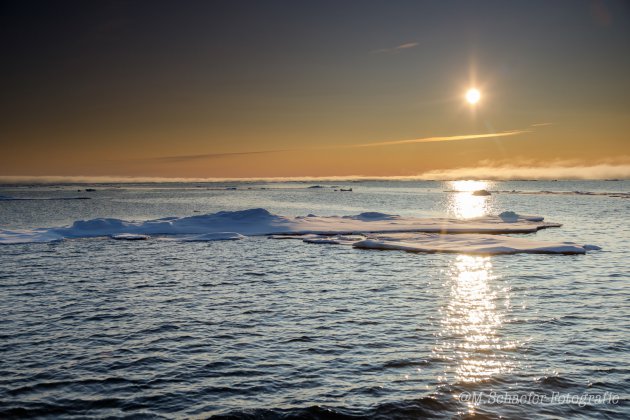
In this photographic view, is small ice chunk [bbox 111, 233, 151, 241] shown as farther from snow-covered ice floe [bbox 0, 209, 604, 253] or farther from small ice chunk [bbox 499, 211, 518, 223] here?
small ice chunk [bbox 499, 211, 518, 223]

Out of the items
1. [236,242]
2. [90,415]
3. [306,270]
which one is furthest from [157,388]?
[236,242]

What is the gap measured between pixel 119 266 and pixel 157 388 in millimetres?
18075

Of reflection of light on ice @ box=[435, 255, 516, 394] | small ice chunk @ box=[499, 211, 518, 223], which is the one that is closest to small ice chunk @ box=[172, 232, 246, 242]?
reflection of light on ice @ box=[435, 255, 516, 394]

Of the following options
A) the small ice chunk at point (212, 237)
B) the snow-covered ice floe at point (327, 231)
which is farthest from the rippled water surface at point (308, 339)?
the small ice chunk at point (212, 237)

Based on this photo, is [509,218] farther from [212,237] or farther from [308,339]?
[308,339]

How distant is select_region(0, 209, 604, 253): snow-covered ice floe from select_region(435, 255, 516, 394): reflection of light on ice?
10.3m

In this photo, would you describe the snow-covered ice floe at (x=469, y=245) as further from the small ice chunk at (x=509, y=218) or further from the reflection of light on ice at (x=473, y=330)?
the small ice chunk at (x=509, y=218)

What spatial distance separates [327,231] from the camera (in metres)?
43.4

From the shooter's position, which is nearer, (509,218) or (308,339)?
(308,339)

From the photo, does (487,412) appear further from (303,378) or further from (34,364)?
(34,364)

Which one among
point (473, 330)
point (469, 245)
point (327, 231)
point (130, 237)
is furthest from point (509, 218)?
point (473, 330)

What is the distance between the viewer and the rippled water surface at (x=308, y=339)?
34.1 ft

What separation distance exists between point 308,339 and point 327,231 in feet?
94.8

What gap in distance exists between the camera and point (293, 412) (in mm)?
9891
